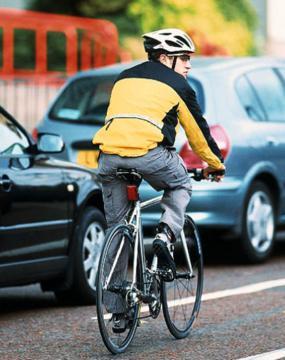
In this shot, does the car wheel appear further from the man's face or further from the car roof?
the man's face

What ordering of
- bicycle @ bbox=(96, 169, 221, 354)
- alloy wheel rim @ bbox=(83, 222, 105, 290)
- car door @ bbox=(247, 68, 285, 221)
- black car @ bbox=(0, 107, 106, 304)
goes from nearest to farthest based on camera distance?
bicycle @ bbox=(96, 169, 221, 354)
black car @ bbox=(0, 107, 106, 304)
alloy wheel rim @ bbox=(83, 222, 105, 290)
car door @ bbox=(247, 68, 285, 221)

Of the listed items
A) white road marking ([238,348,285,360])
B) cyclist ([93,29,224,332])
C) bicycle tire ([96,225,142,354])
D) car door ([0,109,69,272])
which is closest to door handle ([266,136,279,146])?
car door ([0,109,69,272])

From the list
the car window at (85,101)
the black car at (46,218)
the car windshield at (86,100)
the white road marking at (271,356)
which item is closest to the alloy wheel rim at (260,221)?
the car windshield at (86,100)

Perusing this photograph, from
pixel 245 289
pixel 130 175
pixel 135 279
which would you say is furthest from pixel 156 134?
pixel 245 289

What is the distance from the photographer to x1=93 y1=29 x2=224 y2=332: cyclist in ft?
26.2

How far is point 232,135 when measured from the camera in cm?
1223

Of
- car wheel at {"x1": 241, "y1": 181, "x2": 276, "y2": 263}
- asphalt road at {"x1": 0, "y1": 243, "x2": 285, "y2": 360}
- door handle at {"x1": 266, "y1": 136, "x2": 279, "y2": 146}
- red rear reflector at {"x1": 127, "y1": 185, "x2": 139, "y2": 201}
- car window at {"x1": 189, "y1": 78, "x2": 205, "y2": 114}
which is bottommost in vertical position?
car wheel at {"x1": 241, "y1": 181, "x2": 276, "y2": 263}

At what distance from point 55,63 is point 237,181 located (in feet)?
30.2

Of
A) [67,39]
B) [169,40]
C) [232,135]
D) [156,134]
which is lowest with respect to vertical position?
[67,39]

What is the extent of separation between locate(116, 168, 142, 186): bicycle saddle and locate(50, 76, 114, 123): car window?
4.41 metres

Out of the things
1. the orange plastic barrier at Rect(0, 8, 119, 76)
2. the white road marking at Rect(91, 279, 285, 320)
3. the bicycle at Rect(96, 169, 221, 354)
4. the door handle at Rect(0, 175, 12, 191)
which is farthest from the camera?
the orange plastic barrier at Rect(0, 8, 119, 76)

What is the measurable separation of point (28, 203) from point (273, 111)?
13.7ft

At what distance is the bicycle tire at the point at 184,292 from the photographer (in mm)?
8469

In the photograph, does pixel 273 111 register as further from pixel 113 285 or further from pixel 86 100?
pixel 113 285
